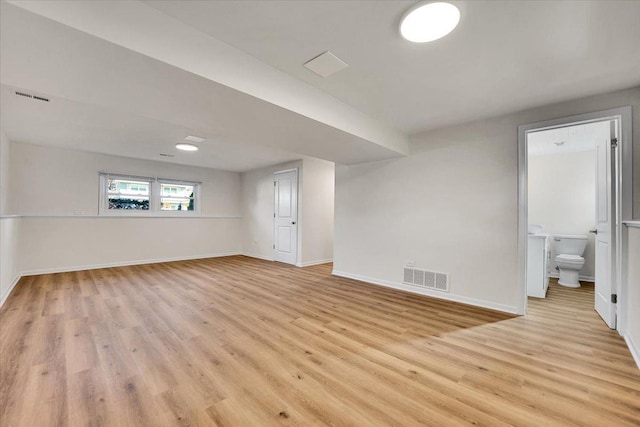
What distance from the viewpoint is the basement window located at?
5547 mm

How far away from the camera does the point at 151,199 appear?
20.0ft

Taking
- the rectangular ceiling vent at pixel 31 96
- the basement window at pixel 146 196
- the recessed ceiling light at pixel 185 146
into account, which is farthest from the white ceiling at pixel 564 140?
the basement window at pixel 146 196

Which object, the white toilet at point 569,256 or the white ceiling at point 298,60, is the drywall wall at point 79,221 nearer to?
the white ceiling at point 298,60

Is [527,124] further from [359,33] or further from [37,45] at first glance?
[37,45]

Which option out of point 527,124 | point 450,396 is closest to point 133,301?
point 450,396

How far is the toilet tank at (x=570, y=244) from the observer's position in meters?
4.39

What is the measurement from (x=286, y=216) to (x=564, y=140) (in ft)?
17.1

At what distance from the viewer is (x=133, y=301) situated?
10.9ft

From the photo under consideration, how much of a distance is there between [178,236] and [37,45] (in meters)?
5.54

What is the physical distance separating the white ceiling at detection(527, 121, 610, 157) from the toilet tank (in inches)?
60.9

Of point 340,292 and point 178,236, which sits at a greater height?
point 178,236

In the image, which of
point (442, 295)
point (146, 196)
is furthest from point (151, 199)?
Result: point (442, 295)

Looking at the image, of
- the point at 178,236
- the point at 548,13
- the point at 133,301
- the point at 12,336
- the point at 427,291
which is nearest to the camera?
the point at 548,13

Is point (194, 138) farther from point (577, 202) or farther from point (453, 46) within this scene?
point (577, 202)
